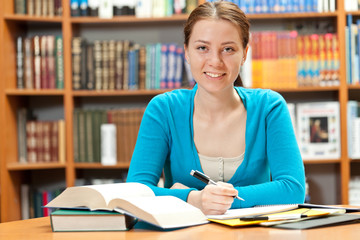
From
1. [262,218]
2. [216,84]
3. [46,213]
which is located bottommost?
[46,213]

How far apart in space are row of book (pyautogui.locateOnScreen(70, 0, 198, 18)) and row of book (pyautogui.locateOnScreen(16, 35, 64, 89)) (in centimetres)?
23

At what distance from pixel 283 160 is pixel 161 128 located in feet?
1.33

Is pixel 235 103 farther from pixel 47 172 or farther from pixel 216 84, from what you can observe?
pixel 47 172

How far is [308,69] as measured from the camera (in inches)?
127

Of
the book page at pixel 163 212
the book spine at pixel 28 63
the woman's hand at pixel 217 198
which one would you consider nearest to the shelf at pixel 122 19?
the book spine at pixel 28 63

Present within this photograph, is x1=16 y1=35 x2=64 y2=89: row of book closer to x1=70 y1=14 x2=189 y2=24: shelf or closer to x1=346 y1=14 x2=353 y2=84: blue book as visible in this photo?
x1=70 y1=14 x2=189 y2=24: shelf

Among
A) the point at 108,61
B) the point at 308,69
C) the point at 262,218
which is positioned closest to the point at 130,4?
the point at 108,61

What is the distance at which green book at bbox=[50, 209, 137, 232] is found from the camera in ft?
3.84

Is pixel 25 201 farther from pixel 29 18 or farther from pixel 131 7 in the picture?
pixel 131 7

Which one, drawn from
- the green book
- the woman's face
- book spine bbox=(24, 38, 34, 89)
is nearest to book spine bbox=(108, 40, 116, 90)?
book spine bbox=(24, 38, 34, 89)

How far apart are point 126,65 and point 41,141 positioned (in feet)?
2.30

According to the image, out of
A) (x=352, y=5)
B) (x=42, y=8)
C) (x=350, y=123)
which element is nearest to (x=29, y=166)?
(x=42, y=8)

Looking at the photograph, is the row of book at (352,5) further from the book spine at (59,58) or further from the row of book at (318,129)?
the book spine at (59,58)

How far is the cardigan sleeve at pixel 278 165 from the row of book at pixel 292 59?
55.3 inches
